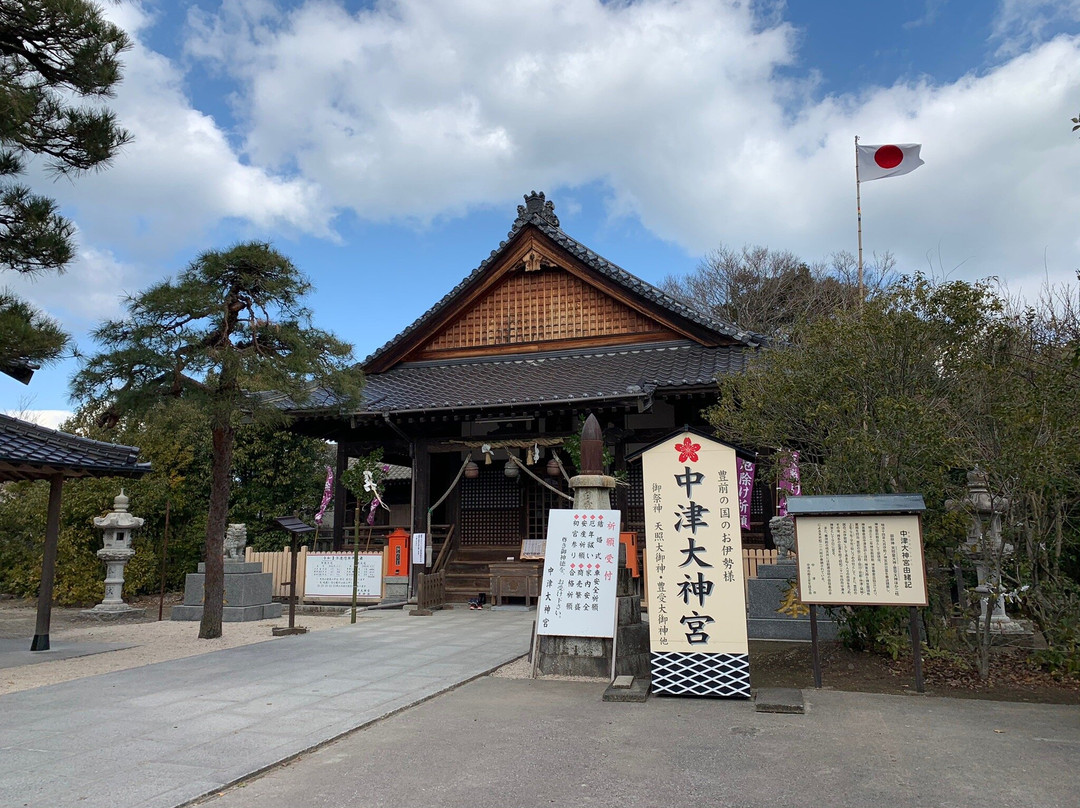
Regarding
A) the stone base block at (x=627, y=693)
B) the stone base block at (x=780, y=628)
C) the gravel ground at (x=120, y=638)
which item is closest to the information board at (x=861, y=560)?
the stone base block at (x=627, y=693)

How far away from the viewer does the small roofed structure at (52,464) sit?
28.8 feet

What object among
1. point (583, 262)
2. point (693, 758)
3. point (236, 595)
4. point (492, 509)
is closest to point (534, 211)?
point (583, 262)

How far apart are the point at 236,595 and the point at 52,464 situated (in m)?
4.93

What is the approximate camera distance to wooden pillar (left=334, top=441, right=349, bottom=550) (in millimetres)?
15797

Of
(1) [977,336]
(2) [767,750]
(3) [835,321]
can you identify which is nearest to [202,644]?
(2) [767,750]

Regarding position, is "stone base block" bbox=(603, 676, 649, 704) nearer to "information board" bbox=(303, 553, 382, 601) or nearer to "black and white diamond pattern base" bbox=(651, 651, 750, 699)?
"black and white diamond pattern base" bbox=(651, 651, 750, 699)

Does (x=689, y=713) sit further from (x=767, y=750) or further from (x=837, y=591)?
(x=837, y=591)

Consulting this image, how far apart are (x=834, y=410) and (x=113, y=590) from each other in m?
13.6

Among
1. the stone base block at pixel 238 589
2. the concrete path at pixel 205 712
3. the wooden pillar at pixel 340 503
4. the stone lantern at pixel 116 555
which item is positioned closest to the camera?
the concrete path at pixel 205 712

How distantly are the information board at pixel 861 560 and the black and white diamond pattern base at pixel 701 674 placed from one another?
0.89 metres

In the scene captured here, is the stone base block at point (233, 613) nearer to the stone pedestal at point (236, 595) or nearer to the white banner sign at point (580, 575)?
the stone pedestal at point (236, 595)

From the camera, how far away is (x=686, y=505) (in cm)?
683

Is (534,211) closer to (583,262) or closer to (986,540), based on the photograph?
(583,262)

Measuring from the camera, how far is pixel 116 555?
1450 centimetres
